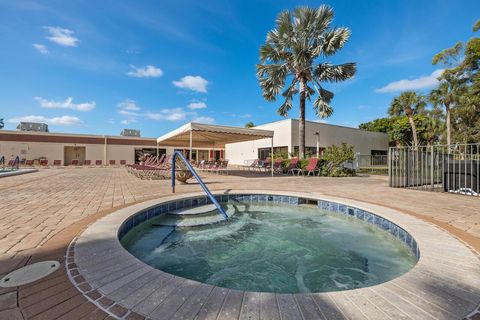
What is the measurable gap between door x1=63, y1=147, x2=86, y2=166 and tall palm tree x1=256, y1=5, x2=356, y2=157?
88.7 feet

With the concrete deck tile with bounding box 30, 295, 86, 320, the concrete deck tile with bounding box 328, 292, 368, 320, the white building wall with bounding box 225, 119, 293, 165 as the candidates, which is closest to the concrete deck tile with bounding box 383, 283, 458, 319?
the concrete deck tile with bounding box 328, 292, 368, 320

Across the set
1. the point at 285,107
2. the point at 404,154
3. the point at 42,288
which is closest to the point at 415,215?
the point at 404,154

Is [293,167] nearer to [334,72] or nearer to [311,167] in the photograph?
[311,167]

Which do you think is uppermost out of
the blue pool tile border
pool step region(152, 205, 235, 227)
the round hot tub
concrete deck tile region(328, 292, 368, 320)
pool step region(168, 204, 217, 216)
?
concrete deck tile region(328, 292, 368, 320)

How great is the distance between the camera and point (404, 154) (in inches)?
313

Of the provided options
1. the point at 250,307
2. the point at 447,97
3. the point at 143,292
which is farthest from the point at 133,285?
the point at 447,97

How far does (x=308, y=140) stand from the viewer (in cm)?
2150

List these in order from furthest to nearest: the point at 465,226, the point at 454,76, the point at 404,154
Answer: the point at 454,76 → the point at 404,154 → the point at 465,226

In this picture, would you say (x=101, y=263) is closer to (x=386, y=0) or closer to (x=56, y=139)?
(x=386, y=0)

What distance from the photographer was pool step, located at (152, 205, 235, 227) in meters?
4.30

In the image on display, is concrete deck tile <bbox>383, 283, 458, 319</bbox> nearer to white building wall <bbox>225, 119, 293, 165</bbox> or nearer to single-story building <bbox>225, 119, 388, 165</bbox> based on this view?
single-story building <bbox>225, 119, 388, 165</bbox>

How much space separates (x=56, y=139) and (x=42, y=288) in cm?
3254

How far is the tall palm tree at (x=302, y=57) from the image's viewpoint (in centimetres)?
1270

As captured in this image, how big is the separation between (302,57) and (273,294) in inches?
543
